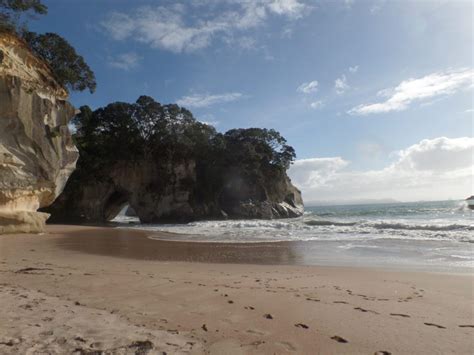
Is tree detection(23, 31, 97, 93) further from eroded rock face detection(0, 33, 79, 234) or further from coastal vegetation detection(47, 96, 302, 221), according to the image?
eroded rock face detection(0, 33, 79, 234)

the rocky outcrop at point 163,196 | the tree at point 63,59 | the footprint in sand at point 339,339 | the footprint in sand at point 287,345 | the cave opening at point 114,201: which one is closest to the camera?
the footprint in sand at point 287,345

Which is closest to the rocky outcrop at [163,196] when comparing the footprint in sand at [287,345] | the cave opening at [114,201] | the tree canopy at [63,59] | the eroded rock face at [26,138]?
the cave opening at [114,201]

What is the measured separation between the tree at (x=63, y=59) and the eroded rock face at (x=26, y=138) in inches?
399

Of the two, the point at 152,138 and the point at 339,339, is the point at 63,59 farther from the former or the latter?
the point at 339,339

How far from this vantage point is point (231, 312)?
3.32m

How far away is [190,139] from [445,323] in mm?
34602

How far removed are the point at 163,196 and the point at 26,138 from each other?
2344cm

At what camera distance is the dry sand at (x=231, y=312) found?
2.46 meters

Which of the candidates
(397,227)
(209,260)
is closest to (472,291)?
(209,260)

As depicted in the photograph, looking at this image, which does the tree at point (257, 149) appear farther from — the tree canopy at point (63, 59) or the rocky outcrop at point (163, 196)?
the tree canopy at point (63, 59)

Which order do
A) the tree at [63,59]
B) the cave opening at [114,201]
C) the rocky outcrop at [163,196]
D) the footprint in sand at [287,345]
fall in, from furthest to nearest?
the cave opening at [114,201], the rocky outcrop at [163,196], the tree at [63,59], the footprint in sand at [287,345]

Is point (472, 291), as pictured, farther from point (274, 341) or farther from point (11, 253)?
point (11, 253)

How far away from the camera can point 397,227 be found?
A: 54.4ft

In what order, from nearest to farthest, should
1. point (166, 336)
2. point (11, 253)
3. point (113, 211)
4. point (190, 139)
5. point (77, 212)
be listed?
point (166, 336), point (11, 253), point (77, 212), point (190, 139), point (113, 211)
